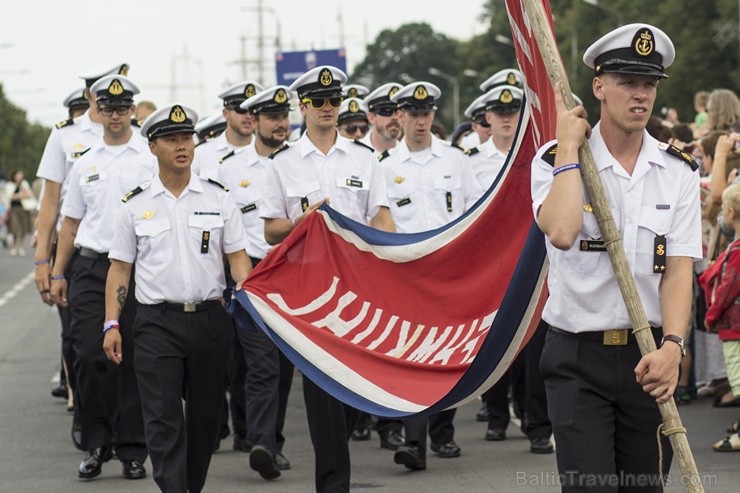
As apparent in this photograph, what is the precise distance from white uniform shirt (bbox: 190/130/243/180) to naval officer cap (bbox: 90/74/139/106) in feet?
7.65

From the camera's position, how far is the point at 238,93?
42.5ft

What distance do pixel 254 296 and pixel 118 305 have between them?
2.63 feet

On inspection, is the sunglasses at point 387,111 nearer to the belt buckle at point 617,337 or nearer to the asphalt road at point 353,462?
the asphalt road at point 353,462

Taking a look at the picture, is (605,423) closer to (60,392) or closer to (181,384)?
(181,384)

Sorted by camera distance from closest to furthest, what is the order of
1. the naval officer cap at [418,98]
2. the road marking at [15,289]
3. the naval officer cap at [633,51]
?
the naval officer cap at [633,51], the naval officer cap at [418,98], the road marking at [15,289]

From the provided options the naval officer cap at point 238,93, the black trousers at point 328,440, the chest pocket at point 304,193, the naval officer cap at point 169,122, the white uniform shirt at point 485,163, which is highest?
the naval officer cap at point 238,93

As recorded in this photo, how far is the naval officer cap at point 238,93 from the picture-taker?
42.4 ft

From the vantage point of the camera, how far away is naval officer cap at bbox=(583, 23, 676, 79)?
5.89 metres

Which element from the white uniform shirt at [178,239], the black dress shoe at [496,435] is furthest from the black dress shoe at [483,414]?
the white uniform shirt at [178,239]

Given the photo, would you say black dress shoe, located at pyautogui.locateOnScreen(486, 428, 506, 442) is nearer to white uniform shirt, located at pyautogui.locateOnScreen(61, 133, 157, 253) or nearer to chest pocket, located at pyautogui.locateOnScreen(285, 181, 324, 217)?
chest pocket, located at pyautogui.locateOnScreen(285, 181, 324, 217)

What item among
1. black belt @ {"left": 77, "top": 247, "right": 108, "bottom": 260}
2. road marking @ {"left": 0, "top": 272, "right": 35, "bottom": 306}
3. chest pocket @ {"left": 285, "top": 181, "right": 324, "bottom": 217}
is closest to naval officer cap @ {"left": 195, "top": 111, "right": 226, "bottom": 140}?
black belt @ {"left": 77, "top": 247, "right": 108, "bottom": 260}

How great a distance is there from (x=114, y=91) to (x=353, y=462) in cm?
305

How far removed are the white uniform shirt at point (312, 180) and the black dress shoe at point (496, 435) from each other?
9.50 feet

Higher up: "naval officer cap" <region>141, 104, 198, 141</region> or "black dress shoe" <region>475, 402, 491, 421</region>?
"naval officer cap" <region>141, 104, 198, 141</region>
